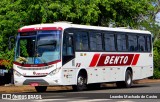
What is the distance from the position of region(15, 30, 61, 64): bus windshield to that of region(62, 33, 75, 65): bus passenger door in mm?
329

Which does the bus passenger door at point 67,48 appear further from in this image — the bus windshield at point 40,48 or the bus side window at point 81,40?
the bus side window at point 81,40

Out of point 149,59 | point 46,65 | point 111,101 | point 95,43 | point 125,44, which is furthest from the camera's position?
point 149,59

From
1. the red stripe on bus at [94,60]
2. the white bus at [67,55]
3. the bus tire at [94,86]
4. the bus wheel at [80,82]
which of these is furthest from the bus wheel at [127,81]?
the bus wheel at [80,82]

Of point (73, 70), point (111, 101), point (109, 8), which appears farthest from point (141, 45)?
point (111, 101)

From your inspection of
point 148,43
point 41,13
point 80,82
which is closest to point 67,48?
point 80,82

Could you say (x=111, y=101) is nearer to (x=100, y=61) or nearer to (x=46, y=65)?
(x=46, y=65)

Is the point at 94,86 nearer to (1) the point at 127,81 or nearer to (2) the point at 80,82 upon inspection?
(1) the point at 127,81

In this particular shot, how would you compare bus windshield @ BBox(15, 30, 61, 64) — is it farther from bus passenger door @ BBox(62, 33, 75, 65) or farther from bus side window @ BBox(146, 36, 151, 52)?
bus side window @ BBox(146, 36, 151, 52)

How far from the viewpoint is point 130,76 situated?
31.1 metres

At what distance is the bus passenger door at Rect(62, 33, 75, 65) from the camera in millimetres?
24611

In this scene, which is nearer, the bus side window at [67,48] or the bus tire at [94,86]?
the bus side window at [67,48]

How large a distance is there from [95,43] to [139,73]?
580cm

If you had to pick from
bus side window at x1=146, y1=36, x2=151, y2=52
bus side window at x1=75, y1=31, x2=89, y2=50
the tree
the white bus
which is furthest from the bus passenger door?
bus side window at x1=146, y1=36, x2=151, y2=52

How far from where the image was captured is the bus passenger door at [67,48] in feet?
80.7
